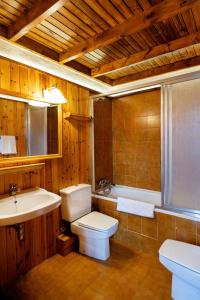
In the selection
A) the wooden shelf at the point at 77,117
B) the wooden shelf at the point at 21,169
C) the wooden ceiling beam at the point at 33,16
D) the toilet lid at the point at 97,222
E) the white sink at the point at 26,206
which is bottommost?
the toilet lid at the point at 97,222

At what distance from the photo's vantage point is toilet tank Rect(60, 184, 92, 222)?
2369 millimetres

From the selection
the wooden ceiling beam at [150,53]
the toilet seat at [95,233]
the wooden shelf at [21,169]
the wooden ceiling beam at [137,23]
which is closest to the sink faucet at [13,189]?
the wooden shelf at [21,169]

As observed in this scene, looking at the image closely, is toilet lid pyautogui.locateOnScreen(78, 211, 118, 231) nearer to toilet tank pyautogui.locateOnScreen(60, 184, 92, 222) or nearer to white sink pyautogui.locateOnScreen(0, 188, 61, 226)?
toilet tank pyautogui.locateOnScreen(60, 184, 92, 222)

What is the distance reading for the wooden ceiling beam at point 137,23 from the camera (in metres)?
1.32

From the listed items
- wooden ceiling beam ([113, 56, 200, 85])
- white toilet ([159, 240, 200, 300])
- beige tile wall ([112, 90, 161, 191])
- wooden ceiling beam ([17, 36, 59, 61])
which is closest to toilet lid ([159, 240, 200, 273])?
white toilet ([159, 240, 200, 300])

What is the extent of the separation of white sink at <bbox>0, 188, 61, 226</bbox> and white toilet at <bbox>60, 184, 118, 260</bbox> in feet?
1.40

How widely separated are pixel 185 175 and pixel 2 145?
192 centimetres

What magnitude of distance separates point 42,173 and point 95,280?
1279 mm

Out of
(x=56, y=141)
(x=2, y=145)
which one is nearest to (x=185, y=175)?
(x=56, y=141)

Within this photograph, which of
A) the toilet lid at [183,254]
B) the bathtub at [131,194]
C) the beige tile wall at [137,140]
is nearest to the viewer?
the toilet lid at [183,254]

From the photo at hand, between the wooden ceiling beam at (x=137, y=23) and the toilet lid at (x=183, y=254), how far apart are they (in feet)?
6.26

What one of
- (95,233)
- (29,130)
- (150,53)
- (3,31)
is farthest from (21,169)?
(150,53)

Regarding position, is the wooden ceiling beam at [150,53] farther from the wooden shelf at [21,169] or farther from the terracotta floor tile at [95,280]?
the terracotta floor tile at [95,280]

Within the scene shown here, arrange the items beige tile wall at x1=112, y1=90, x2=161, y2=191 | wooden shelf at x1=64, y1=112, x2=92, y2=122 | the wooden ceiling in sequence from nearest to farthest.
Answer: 1. the wooden ceiling
2. wooden shelf at x1=64, y1=112, x2=92, y2=122
3. beige tile wall at x1=112, y1=90, x2=161, y2=191
